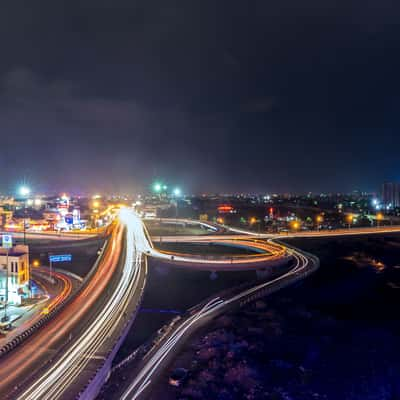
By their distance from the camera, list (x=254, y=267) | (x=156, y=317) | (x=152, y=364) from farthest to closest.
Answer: (x=254, y=267), (x=156, y=317), (x=152, y=364)

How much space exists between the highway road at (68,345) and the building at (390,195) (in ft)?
324

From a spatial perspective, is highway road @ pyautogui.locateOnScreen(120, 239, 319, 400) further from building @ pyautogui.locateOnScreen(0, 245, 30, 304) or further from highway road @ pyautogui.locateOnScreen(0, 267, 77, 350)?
building @ pyautogui.locateOnScreen(0, 245, 30, 304)

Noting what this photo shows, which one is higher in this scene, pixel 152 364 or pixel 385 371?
pixel 152 364

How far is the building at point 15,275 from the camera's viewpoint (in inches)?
712

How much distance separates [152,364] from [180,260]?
47.0ft

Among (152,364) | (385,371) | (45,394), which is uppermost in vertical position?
(45,394)

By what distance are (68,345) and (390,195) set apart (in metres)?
108

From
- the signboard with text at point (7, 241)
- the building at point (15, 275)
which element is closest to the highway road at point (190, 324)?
the building at point (15, 275)

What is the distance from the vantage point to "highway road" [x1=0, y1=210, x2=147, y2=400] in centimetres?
935

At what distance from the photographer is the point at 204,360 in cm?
1362

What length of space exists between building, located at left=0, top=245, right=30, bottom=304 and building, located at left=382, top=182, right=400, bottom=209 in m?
→ 101

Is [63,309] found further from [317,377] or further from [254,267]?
[254,267]

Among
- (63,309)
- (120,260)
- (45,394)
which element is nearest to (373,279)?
(120,260)

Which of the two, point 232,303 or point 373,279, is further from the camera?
point 373,279
